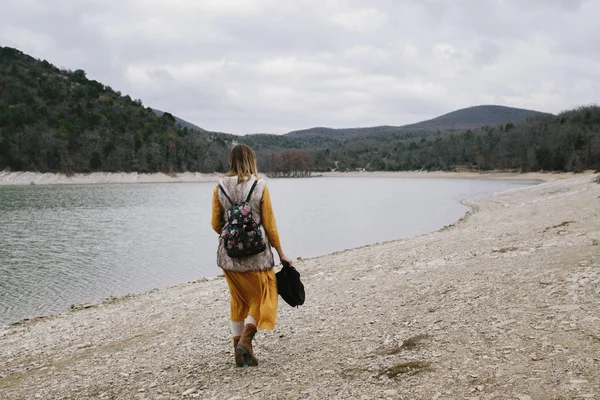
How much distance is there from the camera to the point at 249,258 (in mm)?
4707

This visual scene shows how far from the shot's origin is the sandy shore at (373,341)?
399 cm

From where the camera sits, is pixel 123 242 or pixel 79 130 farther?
pixel 79 130

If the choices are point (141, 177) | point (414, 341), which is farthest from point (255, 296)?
point (141, 177)

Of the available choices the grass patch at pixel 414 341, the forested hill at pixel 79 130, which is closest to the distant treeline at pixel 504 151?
the forested hill at pixel 79 130

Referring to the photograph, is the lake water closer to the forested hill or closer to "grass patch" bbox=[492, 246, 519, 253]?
"grass patch" bbox=[492, 246, 519, 253]

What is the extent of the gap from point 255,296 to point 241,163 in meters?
1.36

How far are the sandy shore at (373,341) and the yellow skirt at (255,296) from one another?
56 centimetres

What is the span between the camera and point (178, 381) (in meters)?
4.95

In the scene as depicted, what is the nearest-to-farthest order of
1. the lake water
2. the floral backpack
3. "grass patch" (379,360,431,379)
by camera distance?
"grass patch" (379,360,431,379)
the floral backpack
the lake water

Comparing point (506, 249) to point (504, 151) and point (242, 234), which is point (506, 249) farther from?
point (504, 151)

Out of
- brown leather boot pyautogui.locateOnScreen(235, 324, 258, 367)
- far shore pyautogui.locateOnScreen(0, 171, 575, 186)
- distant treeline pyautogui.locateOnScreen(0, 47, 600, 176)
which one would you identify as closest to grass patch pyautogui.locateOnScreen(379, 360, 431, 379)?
brown leather boot pyautogui.locateOnScreen(235, 324, 258, 367)

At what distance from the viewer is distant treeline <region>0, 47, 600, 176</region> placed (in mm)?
85438

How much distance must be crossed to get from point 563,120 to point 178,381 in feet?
419

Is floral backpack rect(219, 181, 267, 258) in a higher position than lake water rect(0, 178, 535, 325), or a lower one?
higher
